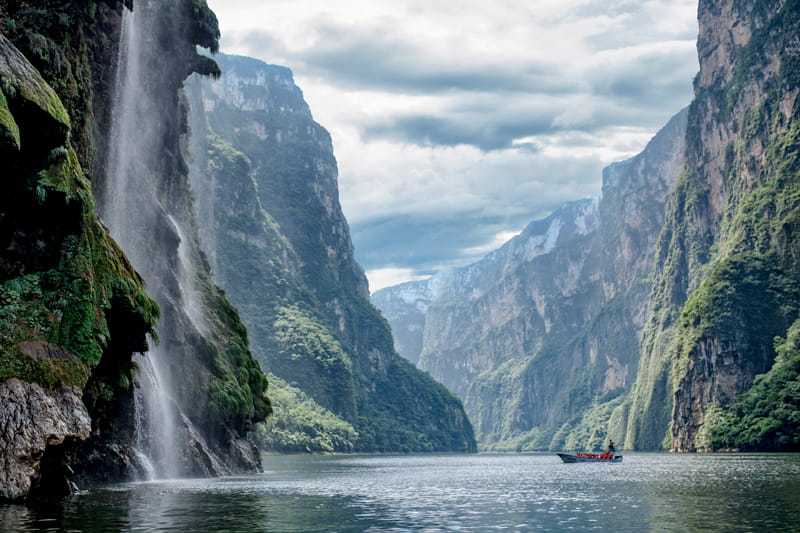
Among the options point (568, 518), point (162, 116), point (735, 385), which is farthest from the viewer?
point (735, 385)

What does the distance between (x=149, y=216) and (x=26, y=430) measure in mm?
48575

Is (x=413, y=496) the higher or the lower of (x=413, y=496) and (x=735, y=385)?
the lower

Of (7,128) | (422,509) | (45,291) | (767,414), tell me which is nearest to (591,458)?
(767,414)

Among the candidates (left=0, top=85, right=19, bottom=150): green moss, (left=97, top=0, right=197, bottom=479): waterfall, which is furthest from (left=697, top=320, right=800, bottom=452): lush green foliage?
(left=0, top=85, right=19, bottom=150): green moss

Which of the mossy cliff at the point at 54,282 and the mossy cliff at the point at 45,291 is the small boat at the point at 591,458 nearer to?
the mossy cliff at the point at 54,282

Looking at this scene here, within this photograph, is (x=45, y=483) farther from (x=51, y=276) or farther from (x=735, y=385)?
(x=735, y=385)

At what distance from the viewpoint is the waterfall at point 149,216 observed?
65312 mm

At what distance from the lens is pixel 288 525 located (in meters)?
31.0

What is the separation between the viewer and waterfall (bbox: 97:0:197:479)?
65.3m

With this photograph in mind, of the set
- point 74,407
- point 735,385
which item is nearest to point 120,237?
point 74,407

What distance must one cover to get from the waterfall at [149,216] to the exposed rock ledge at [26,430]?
25.1 m

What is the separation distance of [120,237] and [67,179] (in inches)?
1217

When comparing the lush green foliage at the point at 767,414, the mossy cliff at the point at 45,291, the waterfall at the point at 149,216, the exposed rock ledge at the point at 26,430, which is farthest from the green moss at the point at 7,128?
the lush green foliage at the point at 767,414

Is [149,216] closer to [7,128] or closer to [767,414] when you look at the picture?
[7,128]
